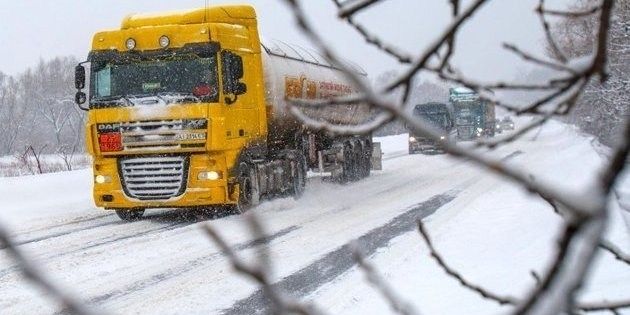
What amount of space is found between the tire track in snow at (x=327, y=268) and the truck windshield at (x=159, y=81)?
3.39 metres

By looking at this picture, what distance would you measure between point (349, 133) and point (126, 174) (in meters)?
10.4

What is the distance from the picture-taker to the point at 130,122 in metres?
10.6

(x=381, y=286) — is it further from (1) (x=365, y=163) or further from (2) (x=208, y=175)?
(1) (x=365, y=163)

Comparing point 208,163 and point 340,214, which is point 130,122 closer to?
point 208,163

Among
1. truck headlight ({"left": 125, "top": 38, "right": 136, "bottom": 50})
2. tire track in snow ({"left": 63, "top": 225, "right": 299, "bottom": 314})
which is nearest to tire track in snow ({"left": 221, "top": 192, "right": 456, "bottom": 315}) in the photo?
tire track in snow ({"left": 63, "top": 225, "right": 299, "bottom": 314})

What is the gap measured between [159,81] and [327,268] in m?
4.88

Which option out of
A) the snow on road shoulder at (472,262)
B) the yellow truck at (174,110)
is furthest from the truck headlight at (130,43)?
the snow on road shoulder at (472,262)

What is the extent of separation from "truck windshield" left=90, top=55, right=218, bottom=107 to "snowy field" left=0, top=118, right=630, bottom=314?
1994 millimetres

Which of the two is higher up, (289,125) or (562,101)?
(562,101)

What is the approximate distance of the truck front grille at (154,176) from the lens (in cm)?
1077

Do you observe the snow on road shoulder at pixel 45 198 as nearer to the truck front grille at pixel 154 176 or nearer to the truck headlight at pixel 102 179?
the truck headlight at pixel 102 179

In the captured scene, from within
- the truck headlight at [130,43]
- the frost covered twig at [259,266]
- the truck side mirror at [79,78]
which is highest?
the truck headlight at [130,43]

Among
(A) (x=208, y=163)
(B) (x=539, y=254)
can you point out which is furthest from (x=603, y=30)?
(A) (x=208, y=163)

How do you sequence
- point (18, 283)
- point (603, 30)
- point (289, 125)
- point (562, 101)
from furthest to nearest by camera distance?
point (289, 125)
point (18, 283)
point (562, 101)
point (603, 30)
